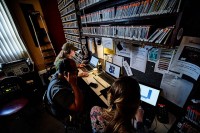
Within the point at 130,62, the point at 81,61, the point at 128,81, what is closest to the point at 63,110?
the point at 128,81

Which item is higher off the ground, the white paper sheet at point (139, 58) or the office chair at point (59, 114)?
the white paper sheet at point (139, 58)

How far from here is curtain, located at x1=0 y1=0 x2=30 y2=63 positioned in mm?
2945

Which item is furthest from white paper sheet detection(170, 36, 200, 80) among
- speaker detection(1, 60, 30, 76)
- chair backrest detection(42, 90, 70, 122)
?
speaker detection(1, 60, 30, 76)

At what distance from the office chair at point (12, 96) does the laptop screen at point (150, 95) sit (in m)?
2.05

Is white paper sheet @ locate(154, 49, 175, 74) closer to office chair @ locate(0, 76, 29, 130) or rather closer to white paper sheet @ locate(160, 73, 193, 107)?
white paper sheet @ locate(160, 73, 193, 107)

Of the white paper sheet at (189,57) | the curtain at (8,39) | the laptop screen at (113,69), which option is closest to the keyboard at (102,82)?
the laptop screen at (113,69)

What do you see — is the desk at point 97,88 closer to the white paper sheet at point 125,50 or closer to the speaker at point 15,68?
the white paper sheet at point 125,50

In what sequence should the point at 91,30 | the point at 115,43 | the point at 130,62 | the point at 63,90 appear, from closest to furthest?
1. the point at 63,90
2. the point at 130,62
3. the point at 115,43
4. the point at 91,30

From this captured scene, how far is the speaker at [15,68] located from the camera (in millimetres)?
2431

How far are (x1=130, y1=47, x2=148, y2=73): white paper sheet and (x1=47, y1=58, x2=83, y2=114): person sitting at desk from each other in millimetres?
873

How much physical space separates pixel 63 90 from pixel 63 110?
29cm

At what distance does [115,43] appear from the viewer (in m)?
1.70

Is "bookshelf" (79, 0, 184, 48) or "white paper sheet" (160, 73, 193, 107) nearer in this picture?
"bookshelf" (79, 0, 184, 48)

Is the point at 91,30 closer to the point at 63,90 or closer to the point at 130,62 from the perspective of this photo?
the point at 130,62
